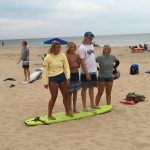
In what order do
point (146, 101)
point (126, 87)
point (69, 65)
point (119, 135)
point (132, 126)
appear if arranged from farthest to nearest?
point (126, 87)
point (146, 101)
point (69, 65)
point (132, 126)
point (119, 135)

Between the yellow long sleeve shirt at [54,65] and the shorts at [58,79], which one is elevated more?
the yellow long sleeve shirt at [54,65]

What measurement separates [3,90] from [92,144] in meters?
6.76

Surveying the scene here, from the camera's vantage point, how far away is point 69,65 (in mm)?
7316

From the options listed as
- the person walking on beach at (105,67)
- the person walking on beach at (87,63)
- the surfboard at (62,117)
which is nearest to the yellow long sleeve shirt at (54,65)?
the person walking on beach at (87,63)

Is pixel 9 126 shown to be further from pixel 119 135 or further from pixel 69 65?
pixel 119 135

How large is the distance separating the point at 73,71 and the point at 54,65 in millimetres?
580

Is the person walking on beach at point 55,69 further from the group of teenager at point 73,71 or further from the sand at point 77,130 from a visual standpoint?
the sand at point 77,130

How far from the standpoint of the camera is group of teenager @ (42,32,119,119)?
22.8 ft

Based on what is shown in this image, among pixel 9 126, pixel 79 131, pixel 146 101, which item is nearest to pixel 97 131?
pixel 79 131

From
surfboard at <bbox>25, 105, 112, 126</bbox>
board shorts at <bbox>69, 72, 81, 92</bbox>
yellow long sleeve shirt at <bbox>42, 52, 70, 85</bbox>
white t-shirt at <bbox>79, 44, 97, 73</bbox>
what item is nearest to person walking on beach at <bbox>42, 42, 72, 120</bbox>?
yellow long sleeve shirt at <bbox>42, 52, 70, 85</bbox>

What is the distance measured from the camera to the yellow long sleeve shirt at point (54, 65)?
6926 millimetres

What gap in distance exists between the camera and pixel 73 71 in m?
7.36

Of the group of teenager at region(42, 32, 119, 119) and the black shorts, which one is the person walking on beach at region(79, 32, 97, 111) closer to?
the group of teenager at region(42, 32, 119, 119)

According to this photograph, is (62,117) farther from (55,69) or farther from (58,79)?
(55,69)
